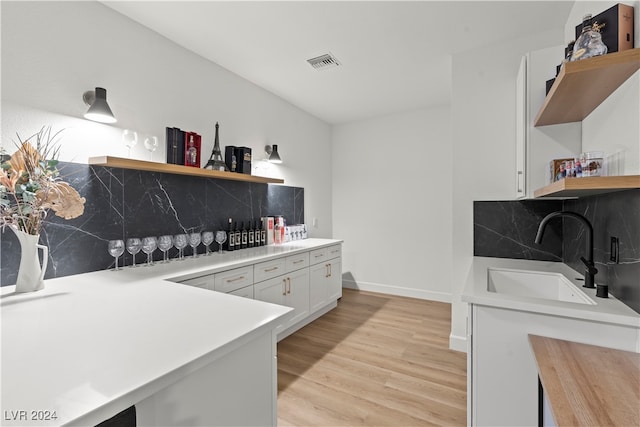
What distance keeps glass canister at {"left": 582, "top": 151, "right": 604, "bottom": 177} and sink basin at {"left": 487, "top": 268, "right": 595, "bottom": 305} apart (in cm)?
70

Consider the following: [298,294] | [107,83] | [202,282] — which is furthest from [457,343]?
[107,83]

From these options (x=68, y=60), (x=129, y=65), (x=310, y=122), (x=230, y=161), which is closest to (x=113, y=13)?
(x=129, y=65)

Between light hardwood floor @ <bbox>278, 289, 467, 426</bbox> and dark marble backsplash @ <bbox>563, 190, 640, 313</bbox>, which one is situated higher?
dark marble backsplash @ <bbox>563, 190, 640, 313</bbox>

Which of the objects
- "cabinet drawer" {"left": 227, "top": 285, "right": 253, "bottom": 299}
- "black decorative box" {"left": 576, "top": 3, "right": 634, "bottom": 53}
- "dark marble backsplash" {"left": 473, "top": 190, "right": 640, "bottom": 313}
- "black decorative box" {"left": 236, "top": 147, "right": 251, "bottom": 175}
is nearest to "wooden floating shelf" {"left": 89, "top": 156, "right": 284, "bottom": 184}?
"black decorative box" {"left": 236, "top": 147, "right": 251, "bottom": 175}

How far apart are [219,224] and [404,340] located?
2.17 meters

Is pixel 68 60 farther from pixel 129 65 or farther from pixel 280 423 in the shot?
pixel 280 423

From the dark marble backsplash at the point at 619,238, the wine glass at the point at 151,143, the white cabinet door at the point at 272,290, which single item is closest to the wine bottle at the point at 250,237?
the white cabinet door at the point at 272,290

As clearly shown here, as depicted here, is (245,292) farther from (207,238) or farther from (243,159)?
(243,159)

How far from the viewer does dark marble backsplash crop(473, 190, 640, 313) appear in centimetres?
120

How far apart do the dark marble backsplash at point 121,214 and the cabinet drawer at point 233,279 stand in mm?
629

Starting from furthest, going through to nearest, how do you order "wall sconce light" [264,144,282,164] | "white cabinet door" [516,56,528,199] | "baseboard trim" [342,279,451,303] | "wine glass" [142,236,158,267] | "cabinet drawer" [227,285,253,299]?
"baseboard trim" [342,279,451,303], "wall sconce light" [264,144,282,164], "cabinet drawer" [227,285,253,299], "wine glass" [142,236,158,267], "white cabinet door" [516,56,528,199]

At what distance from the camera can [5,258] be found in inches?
60.6

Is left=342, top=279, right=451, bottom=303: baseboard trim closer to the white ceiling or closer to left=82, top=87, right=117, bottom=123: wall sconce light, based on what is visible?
the white ceiling

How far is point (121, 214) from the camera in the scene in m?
2.05
